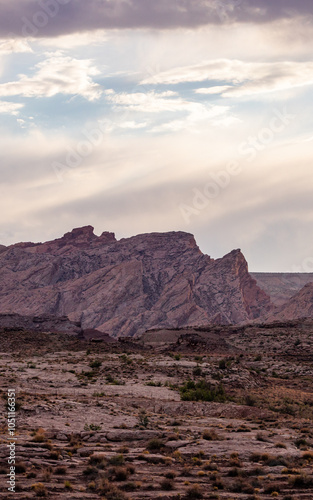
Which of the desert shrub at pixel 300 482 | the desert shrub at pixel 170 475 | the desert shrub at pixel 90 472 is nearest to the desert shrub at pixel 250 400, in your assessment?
the desert shrub at pixel 300 482

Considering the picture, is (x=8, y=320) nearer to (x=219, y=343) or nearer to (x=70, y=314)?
(x=219, y=343)

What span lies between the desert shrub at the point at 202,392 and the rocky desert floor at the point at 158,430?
8 cm

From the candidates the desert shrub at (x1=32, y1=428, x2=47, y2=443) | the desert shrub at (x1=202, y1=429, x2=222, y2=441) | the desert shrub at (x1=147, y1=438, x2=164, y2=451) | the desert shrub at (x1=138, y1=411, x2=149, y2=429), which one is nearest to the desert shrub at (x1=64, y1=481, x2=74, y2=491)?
the desert shrub at (x1=32, y1=428, x2=47, y2=443)

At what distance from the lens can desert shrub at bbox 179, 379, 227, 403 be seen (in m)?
41.9

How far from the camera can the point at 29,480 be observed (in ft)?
61.7

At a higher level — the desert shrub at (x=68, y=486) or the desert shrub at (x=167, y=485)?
the desert shrub at (x=68, y=486)

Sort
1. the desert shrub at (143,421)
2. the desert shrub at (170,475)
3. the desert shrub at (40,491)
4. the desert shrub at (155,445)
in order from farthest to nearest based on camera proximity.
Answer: the desert shrub at (143,421) < the desert shrub at (155,445) < the desert shrub at (170,475) < the desert shrub at (40,491)

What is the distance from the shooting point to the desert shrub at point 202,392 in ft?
138

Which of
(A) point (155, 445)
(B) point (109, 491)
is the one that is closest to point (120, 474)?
(B) point (109, 491)

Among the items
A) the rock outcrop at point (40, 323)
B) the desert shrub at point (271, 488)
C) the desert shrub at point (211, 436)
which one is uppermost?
the rock outcrop at point (40, 323)

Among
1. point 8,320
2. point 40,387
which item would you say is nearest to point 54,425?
point 40,387

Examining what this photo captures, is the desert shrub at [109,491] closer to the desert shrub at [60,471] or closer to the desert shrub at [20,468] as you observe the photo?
the desert shrub at [60,471]

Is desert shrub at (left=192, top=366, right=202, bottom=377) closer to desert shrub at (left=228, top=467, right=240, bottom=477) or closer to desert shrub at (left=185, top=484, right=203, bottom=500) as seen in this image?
desert shrub at (left=228, top=467, right=240, bottom=477)

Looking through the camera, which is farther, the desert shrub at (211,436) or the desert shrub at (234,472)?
the desert shrub at (211,436)
